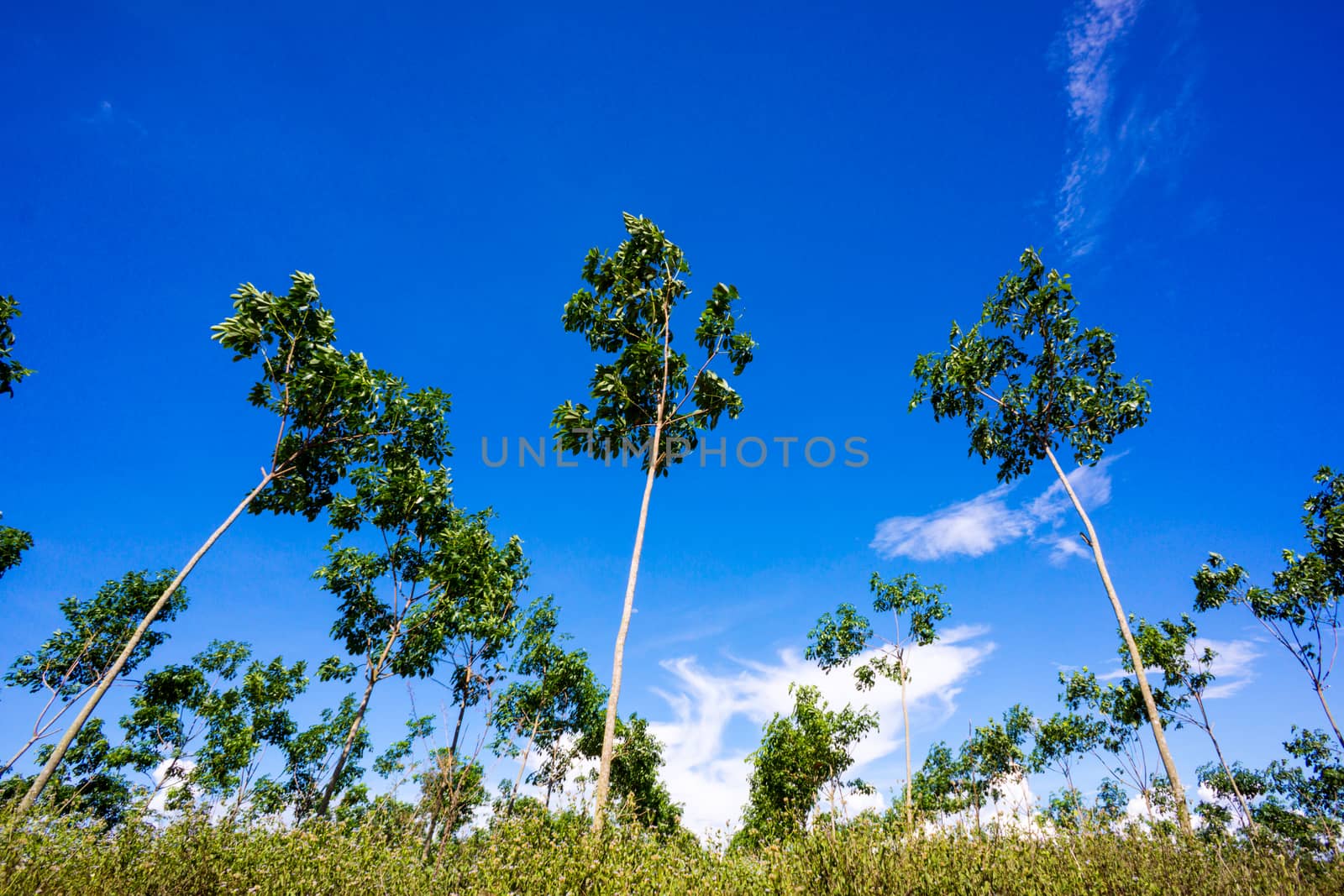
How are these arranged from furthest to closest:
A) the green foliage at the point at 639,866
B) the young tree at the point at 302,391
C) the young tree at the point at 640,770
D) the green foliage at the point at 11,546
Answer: the young tree at the point at 640,770 < the green foliage at the point at 11,546 < the young tree at the point at 302,391 < the green foliage at the point at 639,866

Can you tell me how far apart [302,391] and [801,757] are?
24.3 meters

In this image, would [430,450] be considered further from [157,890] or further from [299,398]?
[157,890]

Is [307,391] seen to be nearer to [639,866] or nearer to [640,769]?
[639,866]

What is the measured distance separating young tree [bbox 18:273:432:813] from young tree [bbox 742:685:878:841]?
71.6ft

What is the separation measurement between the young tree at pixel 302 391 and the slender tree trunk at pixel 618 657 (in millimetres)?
8772

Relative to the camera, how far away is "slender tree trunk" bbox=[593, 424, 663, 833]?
24.7 feet

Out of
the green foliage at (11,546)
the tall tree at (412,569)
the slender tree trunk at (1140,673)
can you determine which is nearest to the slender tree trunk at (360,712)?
the tall tree at (412,569)

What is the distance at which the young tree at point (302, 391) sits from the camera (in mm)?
12875

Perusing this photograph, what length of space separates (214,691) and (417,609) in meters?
17.0

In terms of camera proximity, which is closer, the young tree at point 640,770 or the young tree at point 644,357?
the young tree at point 644,357

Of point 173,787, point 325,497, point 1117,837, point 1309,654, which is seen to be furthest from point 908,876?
point 173,787

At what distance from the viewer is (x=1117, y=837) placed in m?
5.57

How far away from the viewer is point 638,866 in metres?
5.16

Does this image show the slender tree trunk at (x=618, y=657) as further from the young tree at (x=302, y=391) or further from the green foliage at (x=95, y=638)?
the green foliage at (x=95, y=638)
